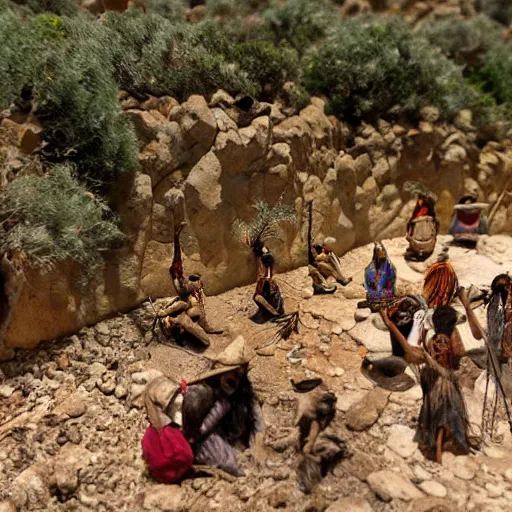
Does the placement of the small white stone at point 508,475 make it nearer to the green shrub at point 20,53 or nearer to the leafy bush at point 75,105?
the leafy bush at point 75,105

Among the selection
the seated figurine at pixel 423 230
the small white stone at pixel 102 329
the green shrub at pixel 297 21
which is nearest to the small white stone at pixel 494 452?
the seated figurine at pixel 423 230

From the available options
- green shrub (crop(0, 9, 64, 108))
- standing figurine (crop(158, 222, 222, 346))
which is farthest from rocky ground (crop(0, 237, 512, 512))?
green shrub (crop(0, 9, 64, 108))

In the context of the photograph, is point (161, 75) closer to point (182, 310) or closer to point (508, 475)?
point (182, 310)

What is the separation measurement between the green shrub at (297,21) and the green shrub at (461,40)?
4.04 metres

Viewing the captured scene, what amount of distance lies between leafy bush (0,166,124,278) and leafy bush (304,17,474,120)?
5989mm

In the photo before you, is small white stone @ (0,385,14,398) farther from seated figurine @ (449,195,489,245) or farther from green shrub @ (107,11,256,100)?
seated figurine @ (449,195,489,245)

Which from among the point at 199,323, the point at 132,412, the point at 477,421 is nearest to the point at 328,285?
the point at 199,323

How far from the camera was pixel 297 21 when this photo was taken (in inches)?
495

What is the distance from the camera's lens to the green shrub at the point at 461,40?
14.7 m

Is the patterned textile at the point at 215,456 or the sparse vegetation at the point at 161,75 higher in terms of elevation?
the sparse vegetation at the point at 161,75

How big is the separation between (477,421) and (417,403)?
24.9 inches

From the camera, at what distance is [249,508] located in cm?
405

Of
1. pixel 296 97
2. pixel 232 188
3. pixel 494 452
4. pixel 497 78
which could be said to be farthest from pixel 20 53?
pixel 497 78

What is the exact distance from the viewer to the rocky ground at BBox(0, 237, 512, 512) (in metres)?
4.14
